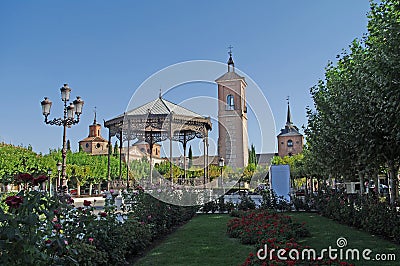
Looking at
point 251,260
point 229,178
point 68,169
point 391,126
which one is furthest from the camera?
point 68,169

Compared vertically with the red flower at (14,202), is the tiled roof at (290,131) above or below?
above

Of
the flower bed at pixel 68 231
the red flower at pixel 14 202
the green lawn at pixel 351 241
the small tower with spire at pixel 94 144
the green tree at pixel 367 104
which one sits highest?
the small tower with spire at pixel 94 144

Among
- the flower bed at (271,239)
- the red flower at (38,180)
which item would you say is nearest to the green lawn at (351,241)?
A: the flower bed at (271,239)

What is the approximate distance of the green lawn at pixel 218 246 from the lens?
679cm

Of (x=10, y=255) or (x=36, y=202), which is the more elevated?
(x=36, y=202)

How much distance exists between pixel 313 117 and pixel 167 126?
17.7 ft

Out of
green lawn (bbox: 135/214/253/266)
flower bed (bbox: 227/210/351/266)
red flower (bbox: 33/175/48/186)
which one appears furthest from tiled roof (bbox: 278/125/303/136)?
red flower (bbox: 33/175/48/186)

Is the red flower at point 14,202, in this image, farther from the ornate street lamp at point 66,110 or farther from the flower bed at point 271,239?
the ornate street lamp at point 66,110

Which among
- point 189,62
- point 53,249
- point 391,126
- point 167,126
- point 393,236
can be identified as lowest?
point 393,236

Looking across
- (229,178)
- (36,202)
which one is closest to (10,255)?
(36,202)

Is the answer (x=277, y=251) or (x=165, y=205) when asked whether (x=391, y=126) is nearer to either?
(x=277, y=251)

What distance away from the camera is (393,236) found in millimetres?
8391
